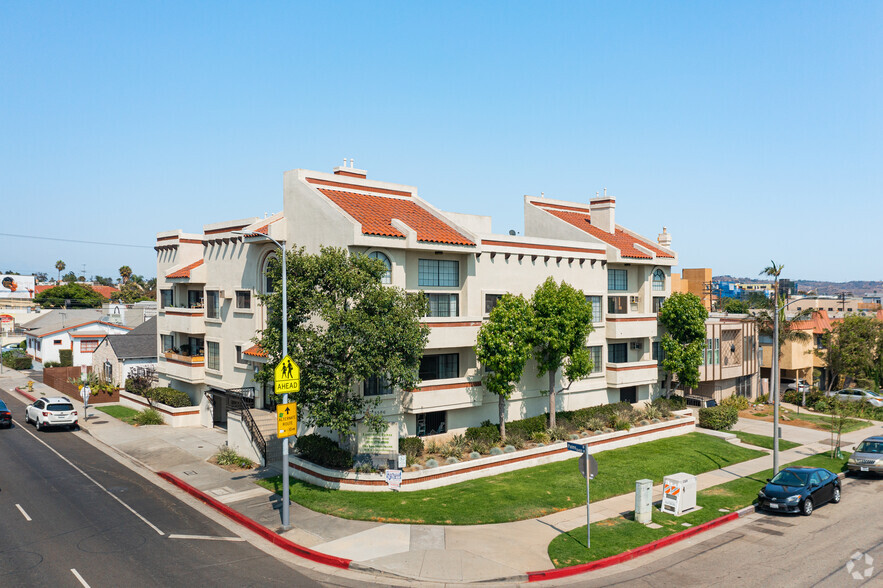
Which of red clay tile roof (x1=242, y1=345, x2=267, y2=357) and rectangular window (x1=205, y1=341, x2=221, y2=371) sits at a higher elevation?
red clay tile roof (x1=242, y1=345, x2=267, y2=357)

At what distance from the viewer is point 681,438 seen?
34.5 metres

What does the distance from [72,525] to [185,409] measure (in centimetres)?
1703

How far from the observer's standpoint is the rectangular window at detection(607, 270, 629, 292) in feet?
125

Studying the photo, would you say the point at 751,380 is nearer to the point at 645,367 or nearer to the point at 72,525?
the point at 645,367

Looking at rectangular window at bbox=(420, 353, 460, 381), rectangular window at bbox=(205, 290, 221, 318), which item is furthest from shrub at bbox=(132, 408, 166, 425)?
rectangular window at bbox=(420, 353, 460, 381)

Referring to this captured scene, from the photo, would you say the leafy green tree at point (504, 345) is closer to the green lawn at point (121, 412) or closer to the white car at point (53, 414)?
the green lawn at point (121, 412)

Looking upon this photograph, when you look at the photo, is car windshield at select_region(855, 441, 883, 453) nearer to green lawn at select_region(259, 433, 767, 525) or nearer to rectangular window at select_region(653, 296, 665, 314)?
green lawn at select_region(259, 433, 767, 525)

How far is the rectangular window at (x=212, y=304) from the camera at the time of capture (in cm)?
3575

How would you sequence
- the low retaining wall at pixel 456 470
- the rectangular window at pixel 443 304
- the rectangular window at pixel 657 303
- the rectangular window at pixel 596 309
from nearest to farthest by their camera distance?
the low retaining wall at pixel 456 470, the rectangular window at pixel 443 304, the rectangular window at pixel 596 309, the rectangular window at pixel 657 303

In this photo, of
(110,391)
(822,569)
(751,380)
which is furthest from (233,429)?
(751,380)

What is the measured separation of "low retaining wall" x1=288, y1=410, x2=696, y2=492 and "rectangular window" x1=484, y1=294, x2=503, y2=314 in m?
7.05

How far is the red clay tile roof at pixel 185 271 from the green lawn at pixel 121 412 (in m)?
8.95

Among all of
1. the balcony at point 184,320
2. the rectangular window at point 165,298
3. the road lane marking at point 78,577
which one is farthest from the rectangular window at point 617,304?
the road lane marking at point 78,577

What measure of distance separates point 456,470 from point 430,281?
882cm
